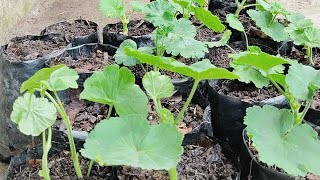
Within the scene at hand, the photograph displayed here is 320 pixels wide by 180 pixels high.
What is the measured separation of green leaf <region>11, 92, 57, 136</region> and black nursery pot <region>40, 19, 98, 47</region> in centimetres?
107

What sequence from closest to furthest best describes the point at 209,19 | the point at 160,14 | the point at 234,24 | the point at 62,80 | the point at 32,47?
the point at 62,80, the point at 160,14, the point at 209,19, the point at 234,24, the point at 32,47

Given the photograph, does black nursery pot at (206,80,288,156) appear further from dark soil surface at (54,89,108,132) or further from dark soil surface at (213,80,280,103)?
dark soil surface at (54,89,108,132)

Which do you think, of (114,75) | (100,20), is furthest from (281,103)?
(100,20)

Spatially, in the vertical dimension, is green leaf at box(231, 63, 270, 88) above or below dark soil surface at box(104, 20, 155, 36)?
above

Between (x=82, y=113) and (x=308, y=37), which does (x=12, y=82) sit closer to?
(x=82, y=113)

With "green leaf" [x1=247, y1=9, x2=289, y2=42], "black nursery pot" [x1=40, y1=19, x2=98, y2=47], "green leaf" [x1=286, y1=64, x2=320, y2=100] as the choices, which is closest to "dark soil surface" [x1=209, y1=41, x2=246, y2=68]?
"green leaf" [x1=247, y1=9, x2=289, y2=42]

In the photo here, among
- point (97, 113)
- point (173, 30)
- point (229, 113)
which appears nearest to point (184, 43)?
point (173, 30)

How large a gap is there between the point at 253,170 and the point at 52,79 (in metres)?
0.68

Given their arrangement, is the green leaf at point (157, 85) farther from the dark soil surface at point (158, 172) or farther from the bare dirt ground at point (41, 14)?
the bare dirt ground at point (41, 14)

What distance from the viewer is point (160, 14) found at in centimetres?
169

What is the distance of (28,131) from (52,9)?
8.35 ft

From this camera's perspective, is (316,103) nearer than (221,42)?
Yes

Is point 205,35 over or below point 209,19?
below

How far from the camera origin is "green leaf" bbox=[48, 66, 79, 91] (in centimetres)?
121
